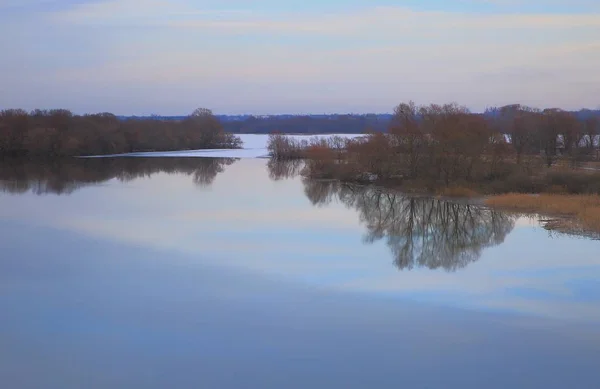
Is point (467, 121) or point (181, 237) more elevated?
point (467, 121)

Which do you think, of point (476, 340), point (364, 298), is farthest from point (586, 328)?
point (364, 298)

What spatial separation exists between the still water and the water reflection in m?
6.90

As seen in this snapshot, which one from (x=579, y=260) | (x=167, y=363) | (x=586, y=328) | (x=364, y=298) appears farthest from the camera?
(x=579, y=260)

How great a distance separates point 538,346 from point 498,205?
1161cm

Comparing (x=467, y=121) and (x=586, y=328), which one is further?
(x=467, y=121)

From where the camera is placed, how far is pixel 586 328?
26.2 ft

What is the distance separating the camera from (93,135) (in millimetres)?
48469

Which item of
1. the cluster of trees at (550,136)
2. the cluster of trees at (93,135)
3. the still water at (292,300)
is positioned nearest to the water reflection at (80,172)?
the cluster of trees at (93,135)

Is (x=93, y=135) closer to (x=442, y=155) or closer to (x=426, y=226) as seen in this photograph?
(x=442, y=155)

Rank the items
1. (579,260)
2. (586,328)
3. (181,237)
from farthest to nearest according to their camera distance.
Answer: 1. (181,237)
2. (579,260)
3. (586,328)

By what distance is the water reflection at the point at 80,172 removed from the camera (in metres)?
24.7

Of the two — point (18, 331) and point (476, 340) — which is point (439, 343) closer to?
point (476, 340)

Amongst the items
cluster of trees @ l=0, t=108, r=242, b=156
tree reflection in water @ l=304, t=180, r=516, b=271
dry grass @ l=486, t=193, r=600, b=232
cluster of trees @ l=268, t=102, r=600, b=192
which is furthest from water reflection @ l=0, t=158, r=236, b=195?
dry grass @ l=486, t=193, r=600, b=232

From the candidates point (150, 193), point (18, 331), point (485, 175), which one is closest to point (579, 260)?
point (18, 331)
